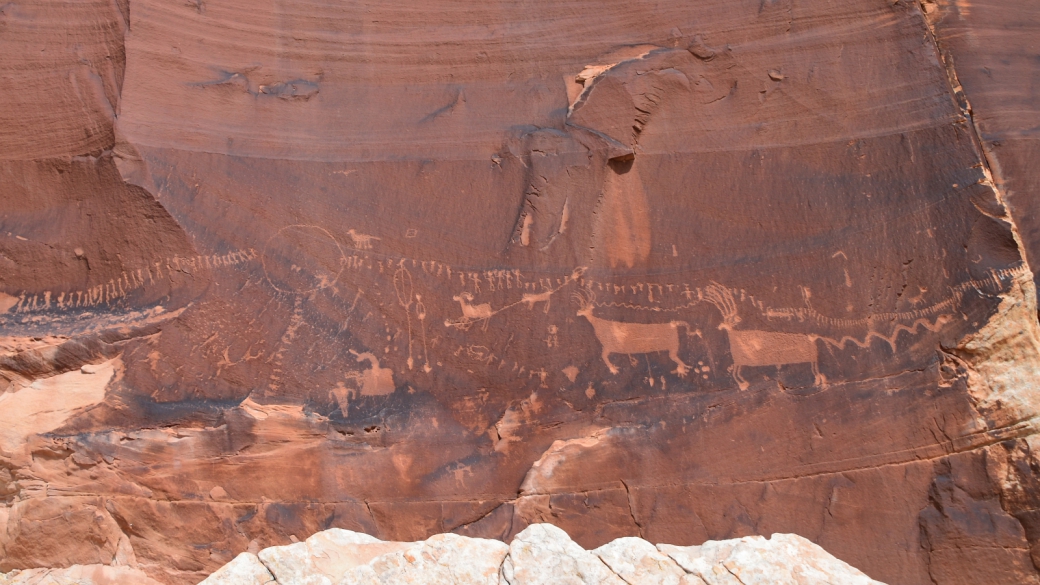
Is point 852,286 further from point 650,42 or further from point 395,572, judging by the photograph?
point 395,572

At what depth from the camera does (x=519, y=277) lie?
3.81 m

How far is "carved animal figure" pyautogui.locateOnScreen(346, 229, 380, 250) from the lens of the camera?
3857 mm

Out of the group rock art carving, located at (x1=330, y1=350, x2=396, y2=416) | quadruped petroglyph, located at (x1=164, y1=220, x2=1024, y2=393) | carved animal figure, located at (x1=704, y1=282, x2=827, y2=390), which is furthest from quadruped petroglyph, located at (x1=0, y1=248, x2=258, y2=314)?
carved animal figure, located at (x1=704, y1=282, x2=827, y2=390)

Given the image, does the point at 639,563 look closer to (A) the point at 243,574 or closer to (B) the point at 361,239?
(A) the point at 243,574

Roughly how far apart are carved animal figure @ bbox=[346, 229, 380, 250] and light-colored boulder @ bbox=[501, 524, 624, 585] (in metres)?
1.59

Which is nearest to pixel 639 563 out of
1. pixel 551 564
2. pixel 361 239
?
pixel 551 564

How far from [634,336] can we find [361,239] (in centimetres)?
142

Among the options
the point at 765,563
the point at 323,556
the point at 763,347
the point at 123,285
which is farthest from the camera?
the point at 123,285

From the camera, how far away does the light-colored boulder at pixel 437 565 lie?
3.00 metres

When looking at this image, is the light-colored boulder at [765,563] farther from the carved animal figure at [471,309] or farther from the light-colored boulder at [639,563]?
the carved animal figure at [471,309]

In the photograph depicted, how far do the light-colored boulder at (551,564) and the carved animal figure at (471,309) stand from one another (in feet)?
3.51

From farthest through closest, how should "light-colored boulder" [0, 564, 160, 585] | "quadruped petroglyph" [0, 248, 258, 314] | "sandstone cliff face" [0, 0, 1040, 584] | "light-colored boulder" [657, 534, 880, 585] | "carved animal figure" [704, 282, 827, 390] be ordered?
1. "quadruped petroglyph" [0, 248, 258, 314]
2. "carved animal figure" [704, 282, 827, 390]
3. "sandstone cliff face" [0, 0, 1040, 584]
4. "light-colored boulder" [0, 564, 160, 585]
5. "light-colored boulder" [657, 534, 880, 585]

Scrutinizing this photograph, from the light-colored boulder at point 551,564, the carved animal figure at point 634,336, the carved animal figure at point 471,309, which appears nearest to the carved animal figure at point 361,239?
the carved animal figure at point 471,309

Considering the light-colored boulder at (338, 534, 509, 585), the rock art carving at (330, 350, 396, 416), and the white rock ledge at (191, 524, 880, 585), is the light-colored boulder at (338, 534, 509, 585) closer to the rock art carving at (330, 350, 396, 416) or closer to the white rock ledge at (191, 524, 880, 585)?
the white rock ledge at (191, 524, 880, 585)
